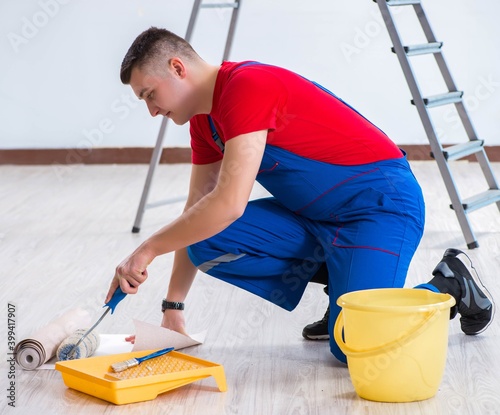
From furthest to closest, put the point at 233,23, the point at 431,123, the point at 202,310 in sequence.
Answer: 1. the point at 233,23
2. the point at 431,123
3. the point at 202,310

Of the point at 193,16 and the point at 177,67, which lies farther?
the point at 193,16

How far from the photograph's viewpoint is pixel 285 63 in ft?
19.1

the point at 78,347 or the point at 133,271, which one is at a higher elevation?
the point at 133,271

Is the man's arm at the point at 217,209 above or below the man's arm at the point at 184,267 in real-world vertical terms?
above

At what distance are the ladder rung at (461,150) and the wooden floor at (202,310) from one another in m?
0.41

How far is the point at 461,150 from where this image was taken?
12.0 feet

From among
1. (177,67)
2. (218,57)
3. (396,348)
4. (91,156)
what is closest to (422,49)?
(177,67)

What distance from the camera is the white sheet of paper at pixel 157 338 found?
2.34m

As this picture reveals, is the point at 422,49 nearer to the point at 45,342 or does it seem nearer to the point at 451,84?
the point at 451,84

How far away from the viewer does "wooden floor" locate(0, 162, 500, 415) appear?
6.75 feet

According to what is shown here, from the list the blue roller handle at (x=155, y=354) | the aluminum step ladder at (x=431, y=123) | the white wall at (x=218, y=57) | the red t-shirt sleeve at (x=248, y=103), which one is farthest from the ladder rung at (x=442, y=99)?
the white wall at (x=218, y=57)

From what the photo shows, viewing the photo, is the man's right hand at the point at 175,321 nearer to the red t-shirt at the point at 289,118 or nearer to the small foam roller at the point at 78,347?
the small foam roller at the point at 78,347

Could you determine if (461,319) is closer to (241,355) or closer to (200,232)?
(241,355)

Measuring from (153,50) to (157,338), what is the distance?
2.72ft
